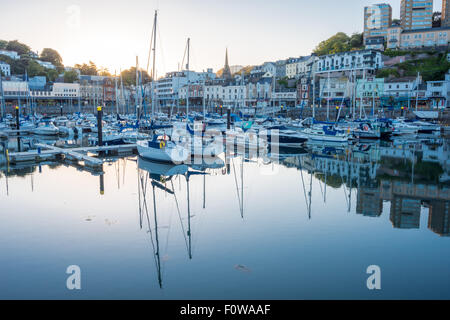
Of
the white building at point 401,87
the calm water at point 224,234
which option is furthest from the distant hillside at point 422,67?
the calm water at point 224,234

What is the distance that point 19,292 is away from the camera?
25.2 ft

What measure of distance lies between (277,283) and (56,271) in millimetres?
5335

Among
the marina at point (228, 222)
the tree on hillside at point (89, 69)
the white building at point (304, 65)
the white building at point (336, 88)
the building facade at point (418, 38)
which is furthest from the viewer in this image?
the tree on hillside at point (89, 69)

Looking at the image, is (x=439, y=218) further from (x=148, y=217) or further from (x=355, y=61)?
(x=355, y=61)

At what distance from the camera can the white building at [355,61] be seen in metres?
74.9

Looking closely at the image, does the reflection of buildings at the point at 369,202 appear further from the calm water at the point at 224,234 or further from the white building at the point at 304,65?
the white building at the point at 304,65

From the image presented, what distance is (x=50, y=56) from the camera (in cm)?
11862

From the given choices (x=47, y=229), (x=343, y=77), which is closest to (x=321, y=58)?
(x=343, y=77)

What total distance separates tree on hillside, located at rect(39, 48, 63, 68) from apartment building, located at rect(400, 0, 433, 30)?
110262 millimetres

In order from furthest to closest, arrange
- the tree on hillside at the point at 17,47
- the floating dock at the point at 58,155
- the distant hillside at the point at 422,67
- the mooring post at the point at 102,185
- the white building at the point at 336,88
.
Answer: the tree on hillside at the point at 17,47 < the white building at the point at 336,88 < the distant hillside at the point at 422,67 < the floating dock at the point at 58,155 < the mooring post at the point at 102,185

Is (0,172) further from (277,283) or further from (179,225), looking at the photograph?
(277,283)

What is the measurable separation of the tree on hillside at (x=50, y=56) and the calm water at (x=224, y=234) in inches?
4506

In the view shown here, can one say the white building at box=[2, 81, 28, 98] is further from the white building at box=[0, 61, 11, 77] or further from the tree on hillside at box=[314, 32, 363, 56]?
the tree on hillside at box=[314, 32, 363, 56]

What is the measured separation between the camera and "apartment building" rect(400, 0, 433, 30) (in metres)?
102
